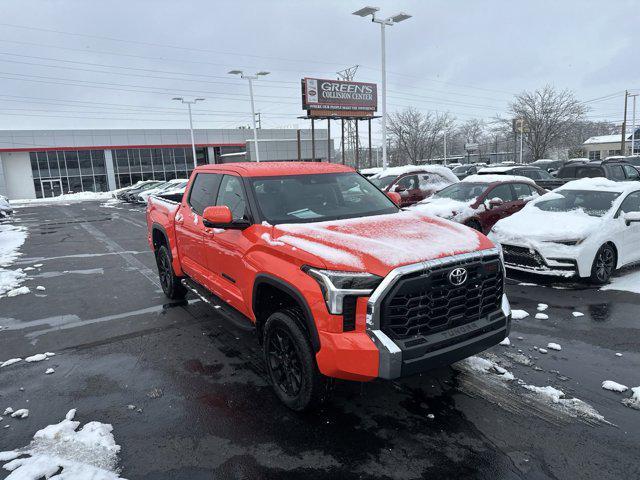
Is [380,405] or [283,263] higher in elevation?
[283,263]

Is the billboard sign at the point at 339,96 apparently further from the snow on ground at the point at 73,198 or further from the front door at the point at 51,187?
the front door at the point at 51,187

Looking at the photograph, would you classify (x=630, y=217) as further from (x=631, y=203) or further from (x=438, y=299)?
(x=438, y=299)

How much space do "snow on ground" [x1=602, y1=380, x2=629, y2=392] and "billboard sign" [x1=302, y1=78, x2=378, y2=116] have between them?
106ft

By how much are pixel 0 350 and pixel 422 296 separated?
16.3 ft

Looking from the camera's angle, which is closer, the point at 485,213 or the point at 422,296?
the point at 422,296

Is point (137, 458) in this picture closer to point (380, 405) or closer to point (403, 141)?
point (380, 405)

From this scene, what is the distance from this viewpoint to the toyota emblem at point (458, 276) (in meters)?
3.20

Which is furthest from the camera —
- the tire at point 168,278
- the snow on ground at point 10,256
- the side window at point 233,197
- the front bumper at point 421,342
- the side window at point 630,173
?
the side window at point 630,173

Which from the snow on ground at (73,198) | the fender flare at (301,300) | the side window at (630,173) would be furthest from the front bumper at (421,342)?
the snow on ground at (73,198)

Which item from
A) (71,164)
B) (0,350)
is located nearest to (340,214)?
(0,350)

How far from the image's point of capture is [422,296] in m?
3.09

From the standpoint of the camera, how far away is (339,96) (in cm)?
3534

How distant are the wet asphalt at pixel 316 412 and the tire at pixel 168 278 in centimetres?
51

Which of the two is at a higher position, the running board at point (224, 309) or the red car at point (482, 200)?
the red car at point (482, 200)
